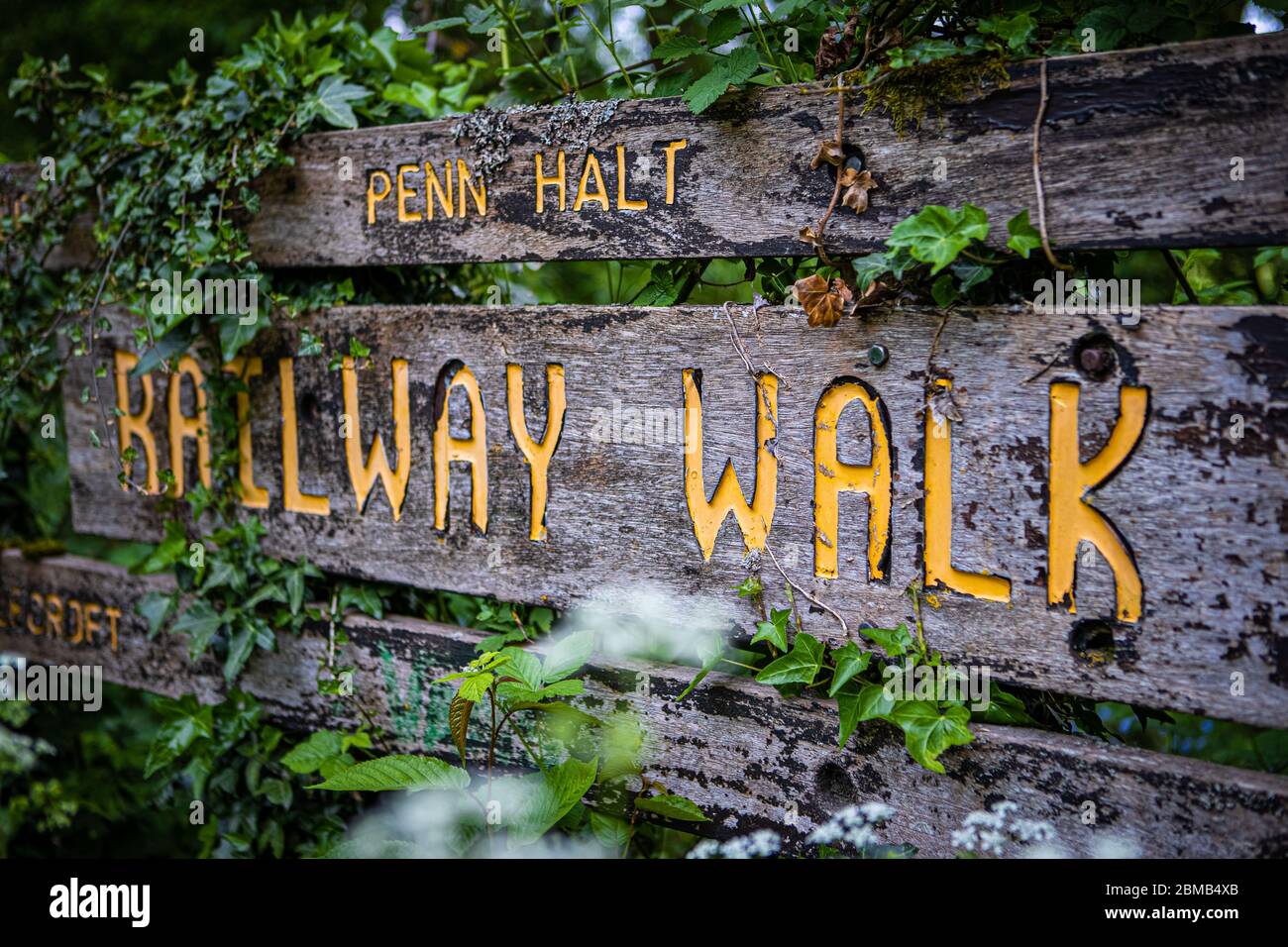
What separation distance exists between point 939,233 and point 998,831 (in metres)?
0.91

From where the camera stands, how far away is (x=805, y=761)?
5.34ft

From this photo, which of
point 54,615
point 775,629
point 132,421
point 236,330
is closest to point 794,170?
point 775,629

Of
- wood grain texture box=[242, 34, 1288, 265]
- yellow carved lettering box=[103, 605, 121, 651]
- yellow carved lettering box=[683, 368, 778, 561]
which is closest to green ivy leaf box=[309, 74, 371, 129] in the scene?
wood grain texture box=[242, 34, 1288, 265]

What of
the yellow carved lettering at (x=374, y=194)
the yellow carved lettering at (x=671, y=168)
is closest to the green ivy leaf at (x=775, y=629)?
the yellow carved lettering at (x=671, y=168)

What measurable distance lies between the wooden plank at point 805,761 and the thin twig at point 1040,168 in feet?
2.40

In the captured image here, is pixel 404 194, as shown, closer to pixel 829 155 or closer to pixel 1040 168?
pixel 829 155

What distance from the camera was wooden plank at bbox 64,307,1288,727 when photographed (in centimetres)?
129

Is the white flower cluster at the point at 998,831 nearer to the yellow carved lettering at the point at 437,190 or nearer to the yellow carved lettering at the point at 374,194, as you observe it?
the yellow carved lettering at the point at 437,190

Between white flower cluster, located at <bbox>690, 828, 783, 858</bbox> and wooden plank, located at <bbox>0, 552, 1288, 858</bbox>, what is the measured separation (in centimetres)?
4

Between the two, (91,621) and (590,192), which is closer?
(590,192)

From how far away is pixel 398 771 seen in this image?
170 centimetres

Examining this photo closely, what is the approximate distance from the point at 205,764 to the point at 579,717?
3.61ft

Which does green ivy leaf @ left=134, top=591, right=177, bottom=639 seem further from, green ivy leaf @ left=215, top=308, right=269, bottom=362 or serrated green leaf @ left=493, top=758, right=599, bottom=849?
serrated green leaf @ left=493, top=758, right=599, bottom=849
